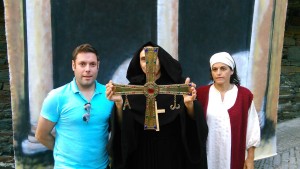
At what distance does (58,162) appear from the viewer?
2307 mm

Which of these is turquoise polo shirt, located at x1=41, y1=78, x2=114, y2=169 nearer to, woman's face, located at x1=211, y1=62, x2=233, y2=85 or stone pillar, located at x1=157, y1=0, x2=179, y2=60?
woman's face, located at x1=211, y1=62, x2=233, y2=85

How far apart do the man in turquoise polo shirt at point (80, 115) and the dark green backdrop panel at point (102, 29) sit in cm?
134

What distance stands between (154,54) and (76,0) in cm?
169

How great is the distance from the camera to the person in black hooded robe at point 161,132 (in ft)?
7.74

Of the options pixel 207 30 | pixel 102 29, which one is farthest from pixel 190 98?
pixel 207 30

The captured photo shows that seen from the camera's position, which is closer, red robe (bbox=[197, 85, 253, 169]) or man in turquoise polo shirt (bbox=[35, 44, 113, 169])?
man in turquoise polo shirt (bbox=[35, 44, 113, 169])

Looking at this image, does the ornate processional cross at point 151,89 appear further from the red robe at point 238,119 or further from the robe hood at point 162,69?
the red robe at point 238,119

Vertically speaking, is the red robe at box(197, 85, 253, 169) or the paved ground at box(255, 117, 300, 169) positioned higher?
the red robe at box(197, 85, 253, 169)

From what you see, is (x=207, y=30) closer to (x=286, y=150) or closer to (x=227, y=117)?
(x=227, y=117)

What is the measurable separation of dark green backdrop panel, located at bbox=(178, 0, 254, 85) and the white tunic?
4.31 feet

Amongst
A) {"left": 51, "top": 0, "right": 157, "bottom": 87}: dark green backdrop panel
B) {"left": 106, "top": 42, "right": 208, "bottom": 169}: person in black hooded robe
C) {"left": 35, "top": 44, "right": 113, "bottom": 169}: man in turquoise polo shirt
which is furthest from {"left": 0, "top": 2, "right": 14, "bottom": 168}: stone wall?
{"left": 106, "top": 42, "right": 208, "bottom": 169}: person in black hooded robe

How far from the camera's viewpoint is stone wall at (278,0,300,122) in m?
6.50

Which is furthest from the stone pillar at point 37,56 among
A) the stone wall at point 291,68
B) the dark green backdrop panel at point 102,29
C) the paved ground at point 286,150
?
the stone wall at point 291,68

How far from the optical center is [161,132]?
2.43m
